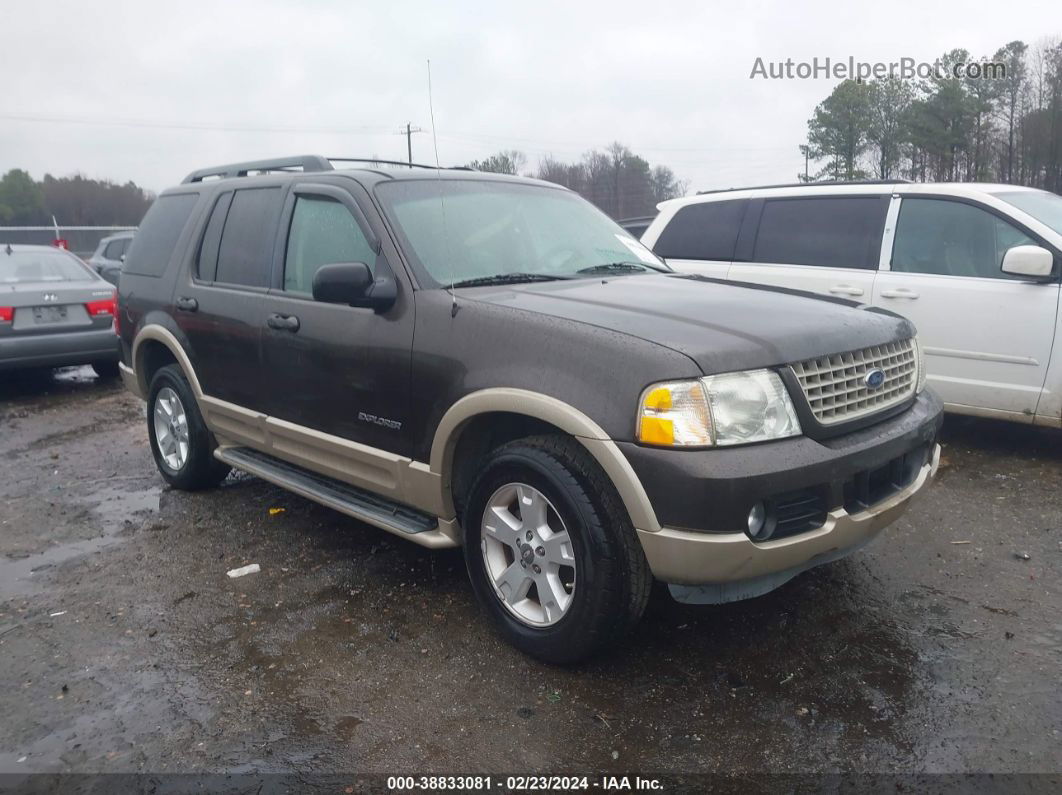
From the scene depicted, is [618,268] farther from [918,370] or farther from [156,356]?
[156,356]

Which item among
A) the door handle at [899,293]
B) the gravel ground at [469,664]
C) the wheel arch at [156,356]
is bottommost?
the gravel ground at [469,664]

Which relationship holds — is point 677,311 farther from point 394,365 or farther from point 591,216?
point 591,216

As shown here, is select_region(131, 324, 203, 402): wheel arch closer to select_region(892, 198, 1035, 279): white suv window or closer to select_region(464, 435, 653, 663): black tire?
select_region(464, 435, 653, 663): black tire

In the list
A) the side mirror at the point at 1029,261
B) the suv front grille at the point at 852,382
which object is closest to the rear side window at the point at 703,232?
the side mirror at the point at 1029,261

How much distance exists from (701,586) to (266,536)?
267 centimetres

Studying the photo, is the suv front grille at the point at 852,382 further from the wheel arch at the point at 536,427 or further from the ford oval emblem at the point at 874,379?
the wheel arch at the point at 536,427

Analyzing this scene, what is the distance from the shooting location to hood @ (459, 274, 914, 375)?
2795 mm

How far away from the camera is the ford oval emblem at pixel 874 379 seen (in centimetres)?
306

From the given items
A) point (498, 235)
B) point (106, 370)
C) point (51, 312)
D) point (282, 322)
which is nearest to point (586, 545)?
point (498, 235)

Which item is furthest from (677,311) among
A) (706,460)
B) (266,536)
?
(266,536)

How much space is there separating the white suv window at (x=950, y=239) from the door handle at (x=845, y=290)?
0.29 metres

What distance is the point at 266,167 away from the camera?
511 cm

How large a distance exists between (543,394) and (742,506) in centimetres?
78

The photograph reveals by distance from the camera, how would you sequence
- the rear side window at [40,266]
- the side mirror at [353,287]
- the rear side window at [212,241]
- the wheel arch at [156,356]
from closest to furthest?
the side mirror at [353,287]
the rear side window at [212,241]
the wheel arch at [156,356]
the rear side window at [40,266]
